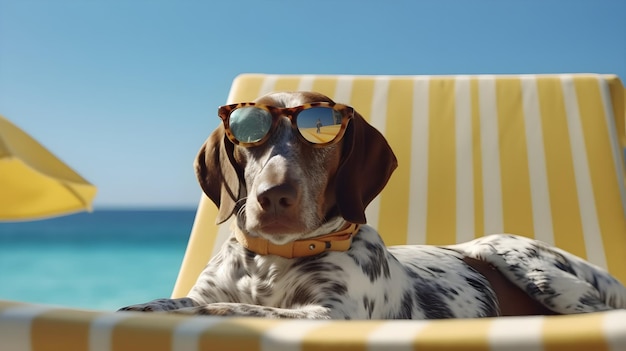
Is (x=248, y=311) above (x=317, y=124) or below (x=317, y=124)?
below

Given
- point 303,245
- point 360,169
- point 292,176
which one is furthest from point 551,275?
point 292,176

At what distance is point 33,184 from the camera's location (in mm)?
1931

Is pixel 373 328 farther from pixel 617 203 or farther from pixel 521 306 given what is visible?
pixel 617 203

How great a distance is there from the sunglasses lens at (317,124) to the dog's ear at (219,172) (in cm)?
25

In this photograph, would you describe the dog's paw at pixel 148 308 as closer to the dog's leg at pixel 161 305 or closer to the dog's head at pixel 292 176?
the dog's leg at pixel 161 305

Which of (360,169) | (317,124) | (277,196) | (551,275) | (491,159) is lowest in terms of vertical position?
(551,275)

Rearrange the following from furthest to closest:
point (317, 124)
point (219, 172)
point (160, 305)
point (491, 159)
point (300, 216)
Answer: point (491, 159)
point (219, 172)
point (317, 124)
point (300, 216)
point (160, 305)

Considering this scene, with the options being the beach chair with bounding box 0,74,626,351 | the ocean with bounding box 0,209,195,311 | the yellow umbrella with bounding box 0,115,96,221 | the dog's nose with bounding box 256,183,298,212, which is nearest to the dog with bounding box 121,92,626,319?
the dog's nose with bounding box 256,183,298,212

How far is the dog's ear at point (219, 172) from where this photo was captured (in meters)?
2.18

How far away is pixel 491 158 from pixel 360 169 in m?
1.88

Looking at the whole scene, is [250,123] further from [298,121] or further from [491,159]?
[491,159]

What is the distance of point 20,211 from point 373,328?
1.18 metres

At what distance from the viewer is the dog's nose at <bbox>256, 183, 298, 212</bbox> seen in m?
1.92

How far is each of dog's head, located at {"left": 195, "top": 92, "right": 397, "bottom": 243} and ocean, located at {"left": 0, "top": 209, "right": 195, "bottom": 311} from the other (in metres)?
9.85
